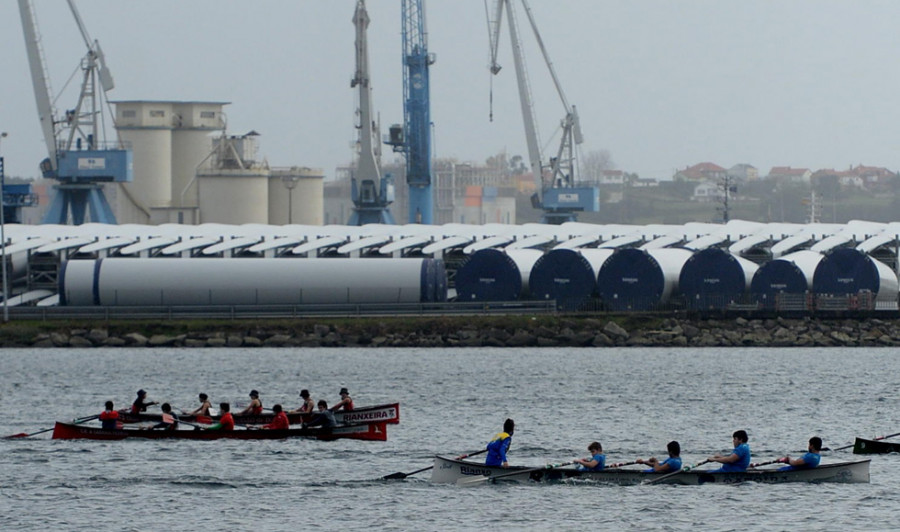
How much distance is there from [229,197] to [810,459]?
11393 centimetres

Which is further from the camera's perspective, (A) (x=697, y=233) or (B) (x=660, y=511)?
(A) (x=697, y=233)

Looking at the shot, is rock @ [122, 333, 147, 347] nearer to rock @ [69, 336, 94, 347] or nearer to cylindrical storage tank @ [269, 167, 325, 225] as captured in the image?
rock @ [69, 336, 94, 347]

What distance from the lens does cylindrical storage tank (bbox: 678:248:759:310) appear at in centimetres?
9631

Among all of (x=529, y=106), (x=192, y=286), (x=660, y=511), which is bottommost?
(x=660, y=511)

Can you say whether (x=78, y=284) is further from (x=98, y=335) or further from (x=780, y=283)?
(x=780, y=283)

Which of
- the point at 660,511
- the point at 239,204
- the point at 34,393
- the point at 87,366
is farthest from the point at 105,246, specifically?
the point at 660,511

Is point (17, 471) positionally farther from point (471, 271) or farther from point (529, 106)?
point (529, 106)

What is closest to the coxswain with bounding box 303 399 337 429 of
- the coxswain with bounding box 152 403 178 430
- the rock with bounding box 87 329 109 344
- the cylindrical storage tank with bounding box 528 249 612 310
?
the coxswain with bounding box 152 403 178 430

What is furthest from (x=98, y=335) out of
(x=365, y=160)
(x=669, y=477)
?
(x=365, y=160)

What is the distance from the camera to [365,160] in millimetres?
150125

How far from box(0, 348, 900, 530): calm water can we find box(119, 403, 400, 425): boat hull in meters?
0.85

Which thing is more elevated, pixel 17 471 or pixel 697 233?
pixel 697 233

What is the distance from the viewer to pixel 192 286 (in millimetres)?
96062

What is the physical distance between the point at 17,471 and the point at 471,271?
5074cm
